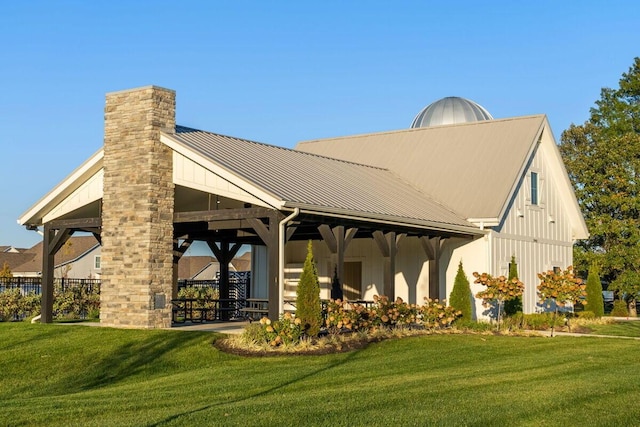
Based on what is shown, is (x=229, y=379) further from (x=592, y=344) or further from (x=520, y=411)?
(x=592, y=344)

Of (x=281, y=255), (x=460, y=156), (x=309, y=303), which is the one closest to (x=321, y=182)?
(x=281, y=255)

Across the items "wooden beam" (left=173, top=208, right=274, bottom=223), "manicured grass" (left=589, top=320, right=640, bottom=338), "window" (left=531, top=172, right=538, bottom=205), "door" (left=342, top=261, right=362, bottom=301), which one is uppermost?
"window" (left=531, top=172, right=538, bottom=205)

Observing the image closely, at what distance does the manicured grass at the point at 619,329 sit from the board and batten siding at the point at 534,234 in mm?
2290

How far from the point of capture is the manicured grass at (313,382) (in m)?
10.2

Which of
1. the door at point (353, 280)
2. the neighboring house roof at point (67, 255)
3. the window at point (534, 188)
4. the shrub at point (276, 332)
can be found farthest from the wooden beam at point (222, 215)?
the neighboring house roof at point (67, 255)

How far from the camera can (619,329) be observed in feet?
85.9

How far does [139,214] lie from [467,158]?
1212cm

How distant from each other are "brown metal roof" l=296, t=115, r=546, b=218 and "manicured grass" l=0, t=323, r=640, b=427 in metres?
6.34

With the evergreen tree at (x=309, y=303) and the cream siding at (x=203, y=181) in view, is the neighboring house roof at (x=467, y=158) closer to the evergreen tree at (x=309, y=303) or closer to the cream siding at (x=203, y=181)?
the evergreen tree at (x=309, y=303)

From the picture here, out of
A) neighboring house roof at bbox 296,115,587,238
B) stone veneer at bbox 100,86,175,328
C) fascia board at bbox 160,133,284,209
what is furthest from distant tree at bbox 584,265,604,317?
stone veneer at bbox 100,86,175,328

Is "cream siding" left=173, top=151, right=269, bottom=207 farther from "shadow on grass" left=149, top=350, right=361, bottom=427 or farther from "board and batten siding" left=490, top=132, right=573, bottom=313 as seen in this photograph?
"board and batten siding" left=490, top=132, right=573, bottom=313

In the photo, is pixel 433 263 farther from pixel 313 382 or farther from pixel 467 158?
pixel 313 382

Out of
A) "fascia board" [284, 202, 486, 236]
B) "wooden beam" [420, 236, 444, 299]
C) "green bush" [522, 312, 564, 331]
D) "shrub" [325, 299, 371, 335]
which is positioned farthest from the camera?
"green bush" [522, 312, 564, 331]

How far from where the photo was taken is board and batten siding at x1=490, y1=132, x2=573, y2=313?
2617cm
